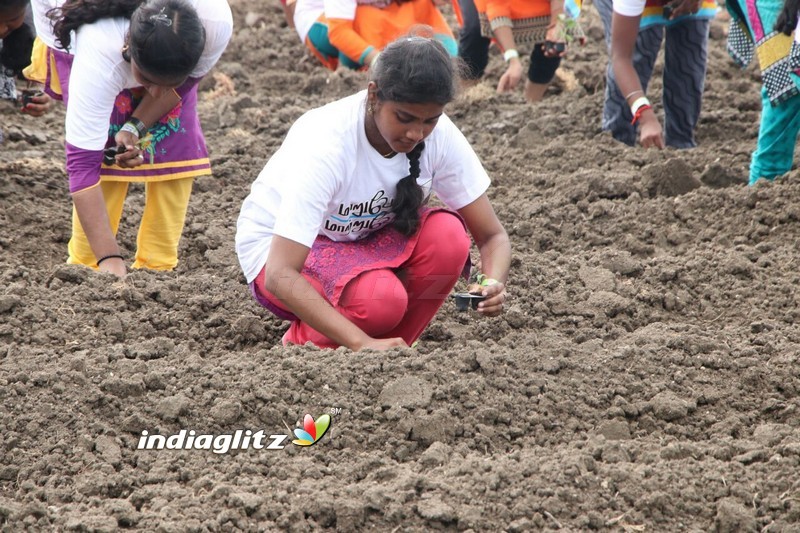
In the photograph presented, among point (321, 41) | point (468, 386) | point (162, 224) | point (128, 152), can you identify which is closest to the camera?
point (468, 386)

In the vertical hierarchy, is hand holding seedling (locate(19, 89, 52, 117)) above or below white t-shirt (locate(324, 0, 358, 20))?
below

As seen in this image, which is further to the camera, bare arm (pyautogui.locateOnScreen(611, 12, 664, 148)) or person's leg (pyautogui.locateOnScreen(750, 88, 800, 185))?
bare arm (pyautogui.locateOnScreen(611, 12, 664, 148))

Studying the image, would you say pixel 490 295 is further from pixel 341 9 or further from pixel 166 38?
pixel 341 9

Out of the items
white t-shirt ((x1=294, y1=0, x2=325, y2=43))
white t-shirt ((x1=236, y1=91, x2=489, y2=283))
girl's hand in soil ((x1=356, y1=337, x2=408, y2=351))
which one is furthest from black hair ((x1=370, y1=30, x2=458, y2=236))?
white t-shirt ((x1=294, y1=0, x2=325, y2=43))

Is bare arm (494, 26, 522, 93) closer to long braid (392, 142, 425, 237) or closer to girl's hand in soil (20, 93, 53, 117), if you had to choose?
girl's hand in soil (20, 93, 53, 117)

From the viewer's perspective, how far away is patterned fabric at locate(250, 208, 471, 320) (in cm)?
316

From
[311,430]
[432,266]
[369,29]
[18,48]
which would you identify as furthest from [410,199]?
[369,29]

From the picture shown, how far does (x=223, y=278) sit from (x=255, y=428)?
1.25 m

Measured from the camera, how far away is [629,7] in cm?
457

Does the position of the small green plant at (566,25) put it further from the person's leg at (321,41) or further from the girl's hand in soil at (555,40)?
the person's leg at (321,41)

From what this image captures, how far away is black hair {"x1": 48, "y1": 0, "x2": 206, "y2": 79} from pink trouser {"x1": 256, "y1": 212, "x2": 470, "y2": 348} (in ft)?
2.51

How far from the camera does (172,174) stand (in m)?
3.88

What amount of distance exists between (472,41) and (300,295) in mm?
3534

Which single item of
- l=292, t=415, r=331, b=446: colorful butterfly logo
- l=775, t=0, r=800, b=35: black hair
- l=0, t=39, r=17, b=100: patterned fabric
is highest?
l=775, t=0, r=800, b=35: black hair
